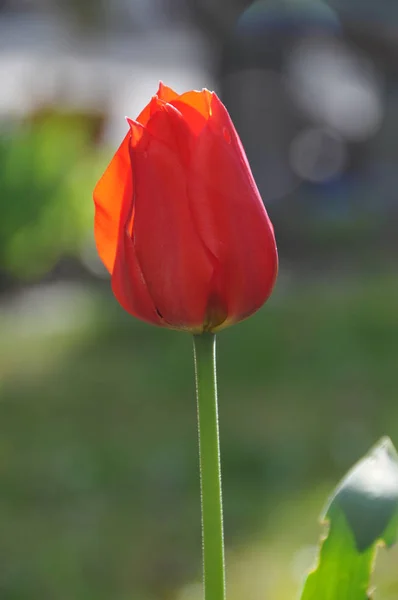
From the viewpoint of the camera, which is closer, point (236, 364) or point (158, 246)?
point (158, 246)

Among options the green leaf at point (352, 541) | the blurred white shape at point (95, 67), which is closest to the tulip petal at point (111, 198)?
the green leaf at point (352, 541)

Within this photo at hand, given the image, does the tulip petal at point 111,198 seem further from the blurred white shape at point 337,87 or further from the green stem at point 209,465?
the blurred white shape at point 337,87

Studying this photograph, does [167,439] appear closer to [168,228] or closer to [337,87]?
[168,228]

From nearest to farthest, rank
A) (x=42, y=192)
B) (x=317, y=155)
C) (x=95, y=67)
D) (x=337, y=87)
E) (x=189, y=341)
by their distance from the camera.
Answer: (x=42, y=192) < (x=189, y=341) < (x=317, y=155) < (x=337, y=87) < (x=95, y=67)

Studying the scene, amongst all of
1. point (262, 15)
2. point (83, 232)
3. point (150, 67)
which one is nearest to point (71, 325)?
point (83, 232)

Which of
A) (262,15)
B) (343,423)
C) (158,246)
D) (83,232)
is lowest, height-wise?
(343,423)

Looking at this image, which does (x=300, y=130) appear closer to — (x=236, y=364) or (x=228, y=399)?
(x=236, y=364)

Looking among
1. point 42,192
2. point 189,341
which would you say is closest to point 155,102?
point 42,192
